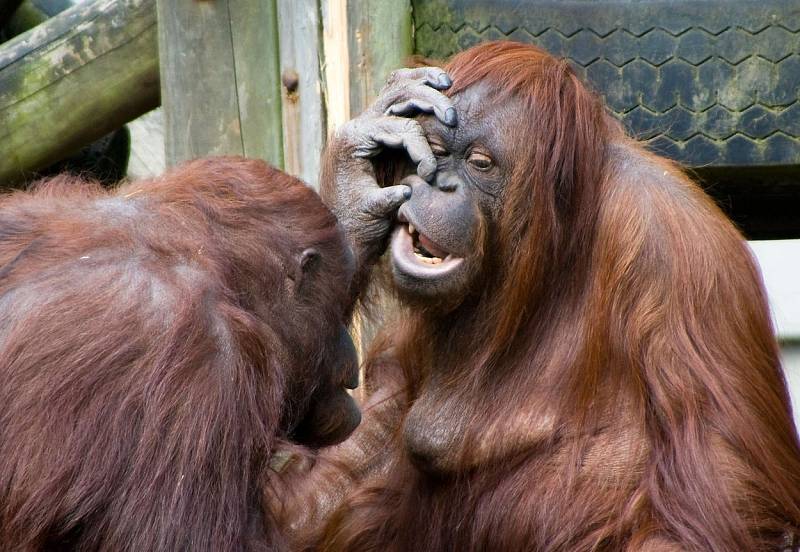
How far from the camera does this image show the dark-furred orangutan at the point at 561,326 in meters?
3.38

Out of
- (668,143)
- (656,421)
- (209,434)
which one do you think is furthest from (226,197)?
(668,143)

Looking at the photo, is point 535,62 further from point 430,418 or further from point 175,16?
point 175,16

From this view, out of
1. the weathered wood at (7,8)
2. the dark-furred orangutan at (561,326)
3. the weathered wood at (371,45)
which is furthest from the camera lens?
the weathered wood at (7,8)

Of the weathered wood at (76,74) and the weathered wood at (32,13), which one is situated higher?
the weathered wood at (76,74)

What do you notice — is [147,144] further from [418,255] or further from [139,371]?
[139,371]

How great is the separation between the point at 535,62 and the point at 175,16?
4.59 feet

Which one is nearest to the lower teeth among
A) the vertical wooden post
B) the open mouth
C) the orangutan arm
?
the open mouth

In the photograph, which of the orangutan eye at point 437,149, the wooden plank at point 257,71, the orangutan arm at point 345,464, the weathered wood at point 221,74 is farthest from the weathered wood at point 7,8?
the orangutan eye at point 437,149

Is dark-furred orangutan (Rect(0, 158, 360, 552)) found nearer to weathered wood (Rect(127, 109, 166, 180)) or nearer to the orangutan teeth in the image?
the orangutan teeth

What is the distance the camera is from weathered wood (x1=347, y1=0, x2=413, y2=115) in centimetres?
446

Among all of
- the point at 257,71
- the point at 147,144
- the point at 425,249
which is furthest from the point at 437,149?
the point at 147,144

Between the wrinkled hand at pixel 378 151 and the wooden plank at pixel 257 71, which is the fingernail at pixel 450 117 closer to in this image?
the wrinkled hand at pixel 378 151

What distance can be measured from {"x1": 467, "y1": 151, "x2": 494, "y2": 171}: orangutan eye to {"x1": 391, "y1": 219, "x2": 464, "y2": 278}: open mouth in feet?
0.77

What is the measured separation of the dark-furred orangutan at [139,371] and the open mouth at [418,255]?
0.33 meters
